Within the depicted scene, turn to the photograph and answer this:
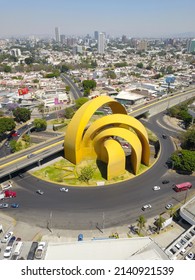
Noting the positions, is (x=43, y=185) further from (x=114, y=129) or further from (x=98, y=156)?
(x=114, y=129)

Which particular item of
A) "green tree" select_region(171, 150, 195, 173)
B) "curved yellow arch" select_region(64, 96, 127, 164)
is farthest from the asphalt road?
"curved yellow arch" select_region(64, 96, 127, 164)

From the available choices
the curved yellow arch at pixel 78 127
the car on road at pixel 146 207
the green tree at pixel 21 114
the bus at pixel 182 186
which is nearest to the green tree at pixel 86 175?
the curved yellow arch at pixel 78 127

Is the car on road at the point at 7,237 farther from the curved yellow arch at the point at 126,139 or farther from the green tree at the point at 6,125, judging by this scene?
the green tree at the point at 6,125

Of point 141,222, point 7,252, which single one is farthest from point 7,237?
point 141,222

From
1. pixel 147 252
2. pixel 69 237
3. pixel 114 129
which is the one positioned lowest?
pixel 69 237

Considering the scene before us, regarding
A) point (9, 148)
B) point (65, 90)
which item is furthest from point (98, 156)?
point (65, 90)

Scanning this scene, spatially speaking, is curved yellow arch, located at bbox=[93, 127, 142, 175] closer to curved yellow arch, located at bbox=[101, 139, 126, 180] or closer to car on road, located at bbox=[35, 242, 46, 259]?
curved yellow arch, located at bbox=[101, 139, 126, 180]
